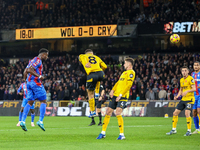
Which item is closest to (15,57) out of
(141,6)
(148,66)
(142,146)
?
(141,6)

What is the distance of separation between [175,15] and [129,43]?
7.00 metres

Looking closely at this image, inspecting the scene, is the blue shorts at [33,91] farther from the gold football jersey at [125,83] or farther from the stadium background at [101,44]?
the stadium background at [101,44]

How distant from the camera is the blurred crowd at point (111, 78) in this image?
995 inches

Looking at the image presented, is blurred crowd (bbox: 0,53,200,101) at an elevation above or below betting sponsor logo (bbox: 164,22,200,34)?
below

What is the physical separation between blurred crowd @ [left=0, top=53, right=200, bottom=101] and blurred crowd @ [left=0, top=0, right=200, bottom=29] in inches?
149

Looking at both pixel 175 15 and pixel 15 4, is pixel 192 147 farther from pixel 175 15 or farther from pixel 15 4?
pixel 15 4

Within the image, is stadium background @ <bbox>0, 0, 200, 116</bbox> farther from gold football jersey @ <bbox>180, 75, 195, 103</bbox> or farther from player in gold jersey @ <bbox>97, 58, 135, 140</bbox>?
player in gold jersey @ <bbox>97, 58, 135, 140</bbox>

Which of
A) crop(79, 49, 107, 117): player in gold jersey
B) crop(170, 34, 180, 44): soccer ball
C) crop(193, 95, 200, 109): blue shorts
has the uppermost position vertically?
crop(170, 34, 180, 44): soccer ball

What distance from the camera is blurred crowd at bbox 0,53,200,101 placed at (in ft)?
82.9

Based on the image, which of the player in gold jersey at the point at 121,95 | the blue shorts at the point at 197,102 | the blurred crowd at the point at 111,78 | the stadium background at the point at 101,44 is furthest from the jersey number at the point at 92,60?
the blurred crowd at the point at 111,78


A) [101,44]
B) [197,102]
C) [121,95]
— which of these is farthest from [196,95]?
[101,44]

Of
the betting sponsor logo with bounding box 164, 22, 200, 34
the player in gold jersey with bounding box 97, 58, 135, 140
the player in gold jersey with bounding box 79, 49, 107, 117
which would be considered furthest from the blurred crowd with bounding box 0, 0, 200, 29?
the player in gold jersey with bounding box 97, 58, 135, 140

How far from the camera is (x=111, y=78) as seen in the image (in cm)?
2836

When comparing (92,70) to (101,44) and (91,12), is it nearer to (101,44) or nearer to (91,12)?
(91,12)
